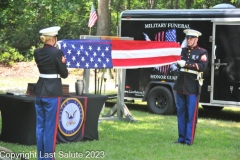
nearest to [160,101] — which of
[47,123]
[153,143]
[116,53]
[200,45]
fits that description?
[200,45]

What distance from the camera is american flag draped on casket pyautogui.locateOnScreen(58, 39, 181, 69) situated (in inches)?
434

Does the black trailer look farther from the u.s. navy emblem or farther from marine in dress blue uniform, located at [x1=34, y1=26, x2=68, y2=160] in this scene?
marine in dress blue uniform, located at [x1=34, y1=26, x2=68, y2=160]

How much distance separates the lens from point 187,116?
10180 millimetres

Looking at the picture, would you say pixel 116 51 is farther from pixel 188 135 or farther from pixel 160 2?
pixel 160 2

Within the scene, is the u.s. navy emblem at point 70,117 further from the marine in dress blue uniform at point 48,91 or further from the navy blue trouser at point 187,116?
the navy blue trouser at point 187,116

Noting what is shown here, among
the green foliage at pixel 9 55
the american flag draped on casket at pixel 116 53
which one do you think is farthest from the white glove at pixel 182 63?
the green foliage at pixel 9 55

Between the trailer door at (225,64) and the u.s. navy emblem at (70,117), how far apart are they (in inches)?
191

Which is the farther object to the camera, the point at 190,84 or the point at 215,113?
the point at 215,113

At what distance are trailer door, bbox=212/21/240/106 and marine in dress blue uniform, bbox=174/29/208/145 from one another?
3.58 m

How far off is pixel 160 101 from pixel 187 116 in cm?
464

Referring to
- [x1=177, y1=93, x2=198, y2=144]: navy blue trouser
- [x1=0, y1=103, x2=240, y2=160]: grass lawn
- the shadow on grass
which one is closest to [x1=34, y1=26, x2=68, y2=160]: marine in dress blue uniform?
[x1=0, y1=103, x2=240, y2=160]: grass lawn

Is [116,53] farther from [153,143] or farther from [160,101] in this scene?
[160,101]

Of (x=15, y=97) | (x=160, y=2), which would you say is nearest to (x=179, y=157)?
(x=15, y=97)

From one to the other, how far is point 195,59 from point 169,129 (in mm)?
2378
